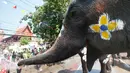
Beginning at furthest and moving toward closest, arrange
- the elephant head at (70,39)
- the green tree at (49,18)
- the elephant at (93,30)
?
the green tree at (49,18) → the elephant head at (70,39) → the elephant at (93,30)

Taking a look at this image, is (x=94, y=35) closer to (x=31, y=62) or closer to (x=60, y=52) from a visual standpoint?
(x=60, y=52)

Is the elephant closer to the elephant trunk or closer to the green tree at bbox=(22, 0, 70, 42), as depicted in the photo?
the elephant trunk

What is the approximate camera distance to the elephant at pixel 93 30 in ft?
5.38

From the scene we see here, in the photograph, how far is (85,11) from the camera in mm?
1757

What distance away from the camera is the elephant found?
5.38ft

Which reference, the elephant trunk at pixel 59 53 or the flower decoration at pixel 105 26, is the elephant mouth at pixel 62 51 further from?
the flower decoration at pixel 105 26

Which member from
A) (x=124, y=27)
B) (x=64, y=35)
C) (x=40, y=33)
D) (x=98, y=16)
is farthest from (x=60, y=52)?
(x=40, y=33)

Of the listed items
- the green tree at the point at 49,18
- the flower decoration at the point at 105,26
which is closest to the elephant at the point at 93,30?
the flower decoration at the point at 105,26

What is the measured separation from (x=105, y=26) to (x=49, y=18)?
8746 millimetres

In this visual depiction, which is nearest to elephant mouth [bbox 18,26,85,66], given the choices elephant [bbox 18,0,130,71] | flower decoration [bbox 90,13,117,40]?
elephant [bbox 18,0,130,71]

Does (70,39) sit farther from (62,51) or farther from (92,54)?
(92,54)

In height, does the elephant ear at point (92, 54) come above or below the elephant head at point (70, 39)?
below

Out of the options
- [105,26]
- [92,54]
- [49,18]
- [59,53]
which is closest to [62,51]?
[59,53]

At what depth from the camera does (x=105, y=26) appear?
169 cm
